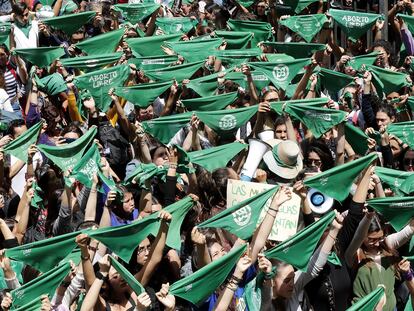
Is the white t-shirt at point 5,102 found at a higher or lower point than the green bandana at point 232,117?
lower

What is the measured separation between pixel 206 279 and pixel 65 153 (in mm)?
3050

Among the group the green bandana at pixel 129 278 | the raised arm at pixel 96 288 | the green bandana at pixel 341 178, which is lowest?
the green bandana at pixel 341 178

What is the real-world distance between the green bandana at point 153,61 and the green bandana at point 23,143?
1911 millimetres

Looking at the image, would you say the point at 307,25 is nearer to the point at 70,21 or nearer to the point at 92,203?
the point at 70,21

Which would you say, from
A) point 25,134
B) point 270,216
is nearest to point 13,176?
point 25,134

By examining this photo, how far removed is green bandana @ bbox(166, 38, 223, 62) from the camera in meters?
13.7

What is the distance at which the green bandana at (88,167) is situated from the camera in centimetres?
1081

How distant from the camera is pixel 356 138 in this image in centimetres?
1172

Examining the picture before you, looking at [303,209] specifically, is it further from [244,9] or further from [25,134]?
[244,9]

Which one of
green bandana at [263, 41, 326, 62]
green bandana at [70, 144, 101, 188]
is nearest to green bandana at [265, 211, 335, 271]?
green bandana at [70, 144, 101, 188]

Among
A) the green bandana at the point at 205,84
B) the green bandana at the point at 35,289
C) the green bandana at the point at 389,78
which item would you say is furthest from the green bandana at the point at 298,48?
the green bandana at the point at 35,289

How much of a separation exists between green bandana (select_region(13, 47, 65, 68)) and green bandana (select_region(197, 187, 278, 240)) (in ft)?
14.5

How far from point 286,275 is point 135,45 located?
5602 millimetres

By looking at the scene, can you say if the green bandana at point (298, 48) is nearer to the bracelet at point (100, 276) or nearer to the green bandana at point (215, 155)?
the green bandana at point (215, 155)
